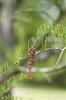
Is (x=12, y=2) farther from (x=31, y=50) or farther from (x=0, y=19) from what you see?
(x=31, y=50)

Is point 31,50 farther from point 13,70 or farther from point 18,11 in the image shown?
point 18,11

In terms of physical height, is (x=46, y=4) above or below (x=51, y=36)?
above

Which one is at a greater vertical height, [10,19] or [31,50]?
[10,19]

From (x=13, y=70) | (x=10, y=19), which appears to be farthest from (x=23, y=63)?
(x=10, y=19)

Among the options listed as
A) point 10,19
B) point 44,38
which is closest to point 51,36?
point 44,38

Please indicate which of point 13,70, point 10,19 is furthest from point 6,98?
point 10,19

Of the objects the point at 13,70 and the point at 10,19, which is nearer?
the point at 13,70

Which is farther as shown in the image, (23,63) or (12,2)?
(12,2)
